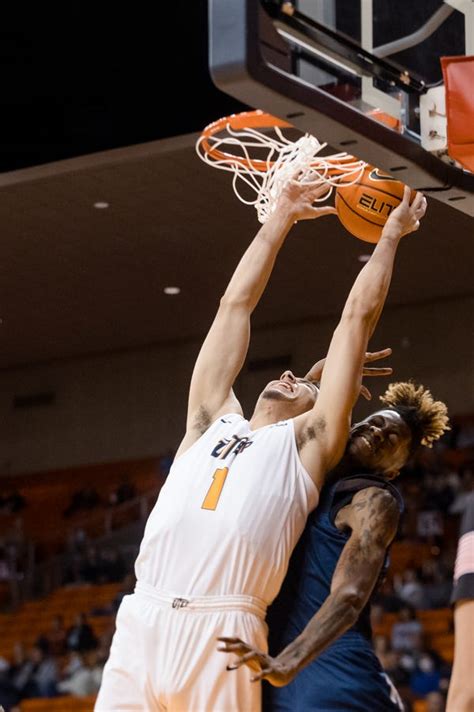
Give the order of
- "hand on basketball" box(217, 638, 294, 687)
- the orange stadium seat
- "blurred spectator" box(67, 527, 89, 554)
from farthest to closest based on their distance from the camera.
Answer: "blurred spectator" box(67, 527, 89, 554) → the orange stadium seat → "hand on basketball" box(217, 638, 294, 687)

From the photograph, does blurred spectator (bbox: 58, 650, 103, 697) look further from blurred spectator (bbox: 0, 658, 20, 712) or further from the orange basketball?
the orange basketball

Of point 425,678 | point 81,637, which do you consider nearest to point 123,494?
point 81,637

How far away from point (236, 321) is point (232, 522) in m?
1.01

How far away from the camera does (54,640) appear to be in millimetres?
16141

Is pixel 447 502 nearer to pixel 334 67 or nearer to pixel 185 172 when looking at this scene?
pixel 185 172

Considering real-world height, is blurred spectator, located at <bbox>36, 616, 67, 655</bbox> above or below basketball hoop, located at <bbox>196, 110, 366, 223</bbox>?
below

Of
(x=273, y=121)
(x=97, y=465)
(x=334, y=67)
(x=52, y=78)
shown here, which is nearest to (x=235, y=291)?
(x=273, y=121)

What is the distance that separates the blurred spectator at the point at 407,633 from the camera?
1306cm

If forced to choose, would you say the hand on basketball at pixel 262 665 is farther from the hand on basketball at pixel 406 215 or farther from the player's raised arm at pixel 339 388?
the hand on basketball at pixel 406 215

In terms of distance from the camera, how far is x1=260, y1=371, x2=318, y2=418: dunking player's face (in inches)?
178

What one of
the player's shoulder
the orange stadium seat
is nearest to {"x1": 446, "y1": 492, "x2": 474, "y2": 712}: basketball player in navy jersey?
the player's shoulder

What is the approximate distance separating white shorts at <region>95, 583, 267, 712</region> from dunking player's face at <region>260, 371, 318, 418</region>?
32.3 inches

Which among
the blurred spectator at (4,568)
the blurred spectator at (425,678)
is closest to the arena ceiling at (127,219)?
the blurred spectator at (4,568)

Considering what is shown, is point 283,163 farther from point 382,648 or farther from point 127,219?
point 127,219
